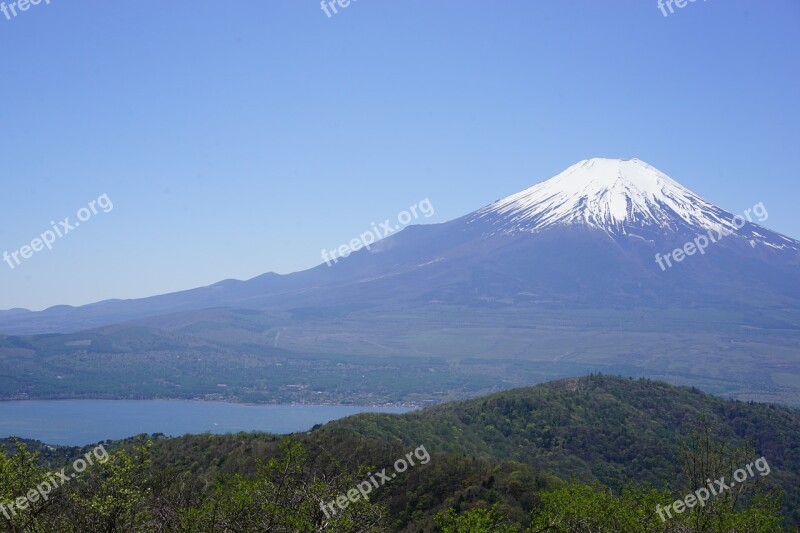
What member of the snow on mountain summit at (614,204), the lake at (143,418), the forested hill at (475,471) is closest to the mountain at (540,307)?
the snow on mountain summit at (614,204)

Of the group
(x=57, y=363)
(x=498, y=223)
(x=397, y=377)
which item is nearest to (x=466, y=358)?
(x=397, y=377)

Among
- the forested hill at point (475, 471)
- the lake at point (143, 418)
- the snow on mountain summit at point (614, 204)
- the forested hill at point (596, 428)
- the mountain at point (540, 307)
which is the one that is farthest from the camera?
the snow on mountain summit at point (614, 204)

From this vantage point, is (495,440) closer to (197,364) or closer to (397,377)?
(397,377)

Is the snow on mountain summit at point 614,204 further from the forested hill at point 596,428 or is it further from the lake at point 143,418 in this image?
the forested hill at point 596,428

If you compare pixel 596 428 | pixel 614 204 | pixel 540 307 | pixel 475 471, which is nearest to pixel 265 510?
pixel 475 471

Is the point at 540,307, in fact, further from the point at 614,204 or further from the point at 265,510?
the point at 265,510

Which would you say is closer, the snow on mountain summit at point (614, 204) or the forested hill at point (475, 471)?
the forested hill at point (475, 471)
